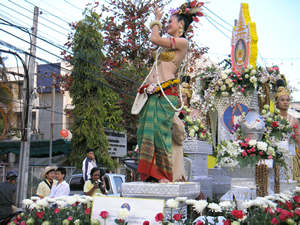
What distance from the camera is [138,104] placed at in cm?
434

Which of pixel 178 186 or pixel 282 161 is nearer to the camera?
pixel 178 186

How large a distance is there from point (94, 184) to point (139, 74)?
9350mm

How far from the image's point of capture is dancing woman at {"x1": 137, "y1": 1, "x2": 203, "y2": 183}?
409 cm

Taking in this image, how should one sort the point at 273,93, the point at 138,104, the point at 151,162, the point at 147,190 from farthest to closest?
the point at 273,93, the point at 138,104, the point at 151,162, the point at 147,190

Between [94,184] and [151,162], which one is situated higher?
[151,162]

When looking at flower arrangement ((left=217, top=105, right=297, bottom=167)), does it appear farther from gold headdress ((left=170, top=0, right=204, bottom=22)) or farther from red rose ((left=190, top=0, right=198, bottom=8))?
red rose ((left=190, top=0, right=198, bottom=8))

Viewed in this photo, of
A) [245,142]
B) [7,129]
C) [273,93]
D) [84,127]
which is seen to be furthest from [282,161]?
[7,129]

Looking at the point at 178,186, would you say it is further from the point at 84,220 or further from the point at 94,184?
the point at 94,184

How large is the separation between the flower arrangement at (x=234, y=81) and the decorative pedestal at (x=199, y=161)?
113cm

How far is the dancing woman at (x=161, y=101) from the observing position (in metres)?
4.09

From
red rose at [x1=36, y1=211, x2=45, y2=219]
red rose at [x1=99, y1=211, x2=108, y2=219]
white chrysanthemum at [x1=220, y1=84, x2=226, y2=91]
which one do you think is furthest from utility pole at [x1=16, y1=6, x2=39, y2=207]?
red rose at [x1=99, y1=211, x2=108, y2=219]

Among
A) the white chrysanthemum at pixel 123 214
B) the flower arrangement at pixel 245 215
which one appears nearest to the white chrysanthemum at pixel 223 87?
the flower arrangement at pixel 245 215

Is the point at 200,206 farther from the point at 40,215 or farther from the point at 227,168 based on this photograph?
the point at 227,168

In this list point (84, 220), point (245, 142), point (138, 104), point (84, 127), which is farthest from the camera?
point (84, 127)
